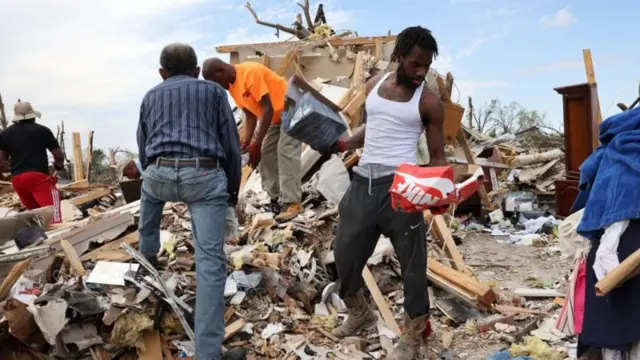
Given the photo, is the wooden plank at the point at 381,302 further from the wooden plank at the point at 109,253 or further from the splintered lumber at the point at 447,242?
the wooden plank at the point at 109,253

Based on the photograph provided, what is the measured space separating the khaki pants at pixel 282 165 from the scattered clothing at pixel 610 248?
3863mm

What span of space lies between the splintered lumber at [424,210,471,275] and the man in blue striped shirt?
3059 mm

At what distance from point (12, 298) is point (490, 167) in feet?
28.2

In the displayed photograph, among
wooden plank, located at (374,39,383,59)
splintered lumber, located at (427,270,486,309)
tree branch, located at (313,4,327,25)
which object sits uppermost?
tree branch, located at (313,4,327,25)

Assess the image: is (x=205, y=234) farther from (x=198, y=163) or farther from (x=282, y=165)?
(x=282, y=165)

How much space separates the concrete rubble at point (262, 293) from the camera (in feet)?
12.5

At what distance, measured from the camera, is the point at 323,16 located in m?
14.8

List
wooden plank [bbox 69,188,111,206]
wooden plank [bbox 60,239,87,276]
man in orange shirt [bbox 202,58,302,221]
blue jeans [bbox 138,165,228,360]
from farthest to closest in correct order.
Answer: wooden plank [bbox 69,188,111,206]
man in orange shirt [bbox 202,58,302,221]
wooden plank [bbox 60,239,87,276]
blue jeans [bbox 138,165,228,360]

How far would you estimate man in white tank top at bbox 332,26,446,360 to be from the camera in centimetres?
361

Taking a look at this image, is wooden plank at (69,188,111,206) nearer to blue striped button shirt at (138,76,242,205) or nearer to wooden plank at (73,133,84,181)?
wooden plank at (73,133,84,181)

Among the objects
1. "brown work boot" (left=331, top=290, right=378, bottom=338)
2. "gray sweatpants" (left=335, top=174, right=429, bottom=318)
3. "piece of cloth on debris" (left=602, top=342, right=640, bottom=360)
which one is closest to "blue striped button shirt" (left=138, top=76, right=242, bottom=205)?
"gray sweatpants" (left=335, top=174, right=429, bottom=318)

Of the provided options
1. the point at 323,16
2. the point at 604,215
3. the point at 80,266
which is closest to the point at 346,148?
the point at 604,215

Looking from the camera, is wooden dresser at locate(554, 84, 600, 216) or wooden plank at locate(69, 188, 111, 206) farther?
wooden dresser at locate(554, 84, 600, 216)

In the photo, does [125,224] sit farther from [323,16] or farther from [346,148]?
[323,16]
